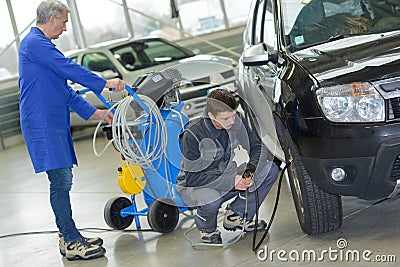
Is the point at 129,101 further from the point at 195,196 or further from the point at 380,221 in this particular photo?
the point at 380,221

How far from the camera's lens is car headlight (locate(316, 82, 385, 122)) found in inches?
181

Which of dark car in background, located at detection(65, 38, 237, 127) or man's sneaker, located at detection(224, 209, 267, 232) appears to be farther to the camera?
dark car in background, located at detection(65, 38, 237, 127)

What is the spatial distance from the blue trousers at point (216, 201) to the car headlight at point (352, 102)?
0.97 m

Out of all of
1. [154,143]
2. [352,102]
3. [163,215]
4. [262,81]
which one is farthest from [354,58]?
[163,215]

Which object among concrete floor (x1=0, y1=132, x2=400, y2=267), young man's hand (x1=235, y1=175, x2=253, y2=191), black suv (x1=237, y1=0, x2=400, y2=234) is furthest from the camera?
young man's hand (x1=235, y1=175, x2=253, y2=191)

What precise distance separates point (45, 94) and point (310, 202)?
192cm

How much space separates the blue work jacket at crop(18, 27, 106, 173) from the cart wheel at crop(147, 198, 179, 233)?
70cm

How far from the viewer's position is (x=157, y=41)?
13.0 m

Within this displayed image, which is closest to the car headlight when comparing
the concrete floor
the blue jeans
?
the concrete floor

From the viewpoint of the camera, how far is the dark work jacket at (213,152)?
5.32 metres

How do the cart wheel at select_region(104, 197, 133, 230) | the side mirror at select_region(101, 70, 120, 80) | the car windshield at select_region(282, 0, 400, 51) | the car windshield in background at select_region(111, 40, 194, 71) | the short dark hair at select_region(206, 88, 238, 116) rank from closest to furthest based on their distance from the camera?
the short dark hair at select_region(206, 88, 238, 116), the car windshield at select_region(282, 0, 400, 51), the cart wheel at select_region(104, 197, 133, 230), the side mirror at select_region(101, 70, 120, 80), the car windshield in background at select_region(111, 40, 194, 71)

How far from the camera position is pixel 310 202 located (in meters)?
5.05

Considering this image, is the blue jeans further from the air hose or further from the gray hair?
the gray hair

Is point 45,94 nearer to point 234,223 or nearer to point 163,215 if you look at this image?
point 163,215
